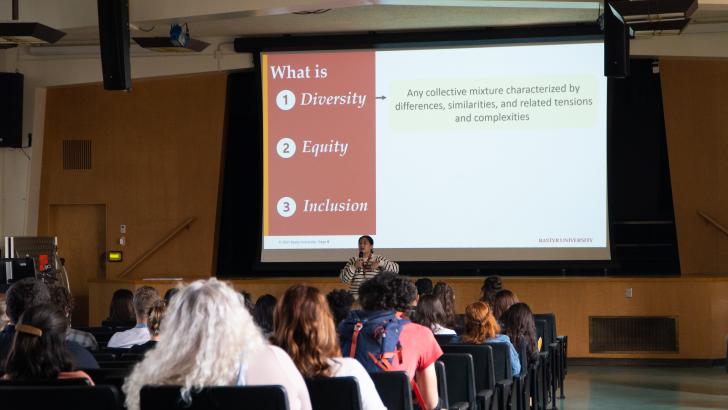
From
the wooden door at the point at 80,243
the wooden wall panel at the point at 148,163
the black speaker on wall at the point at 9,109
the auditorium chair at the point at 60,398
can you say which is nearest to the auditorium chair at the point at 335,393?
the auditorium chair at the point at 60,398

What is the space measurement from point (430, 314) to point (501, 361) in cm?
56

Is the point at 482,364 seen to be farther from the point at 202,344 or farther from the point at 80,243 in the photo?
the point at 80,243

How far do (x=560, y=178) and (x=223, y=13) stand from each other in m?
4.21

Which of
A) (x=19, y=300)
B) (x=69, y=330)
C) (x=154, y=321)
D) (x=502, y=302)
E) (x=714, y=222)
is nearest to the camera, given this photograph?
(x=19, y=300)

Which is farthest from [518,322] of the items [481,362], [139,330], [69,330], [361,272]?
[361,272]

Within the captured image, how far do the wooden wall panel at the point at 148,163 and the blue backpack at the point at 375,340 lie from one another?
29.5 ft

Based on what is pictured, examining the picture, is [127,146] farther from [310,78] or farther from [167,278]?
[310,78]

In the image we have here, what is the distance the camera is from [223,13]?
957 centimetres

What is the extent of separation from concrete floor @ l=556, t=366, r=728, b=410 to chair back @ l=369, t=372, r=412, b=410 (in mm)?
4765

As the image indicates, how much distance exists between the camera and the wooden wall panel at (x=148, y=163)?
13164mm

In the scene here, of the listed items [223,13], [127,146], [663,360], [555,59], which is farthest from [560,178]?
[127,146]

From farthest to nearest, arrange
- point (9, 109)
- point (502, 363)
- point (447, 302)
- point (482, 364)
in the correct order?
point (9, 109)
point (447, 302)
point (502, 363)
point (482, 364)

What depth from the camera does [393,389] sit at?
11.6ft

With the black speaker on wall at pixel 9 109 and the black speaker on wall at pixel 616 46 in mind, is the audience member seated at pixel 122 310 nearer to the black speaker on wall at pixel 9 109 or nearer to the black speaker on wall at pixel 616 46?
the black speaker on wall at pixel 616 46
